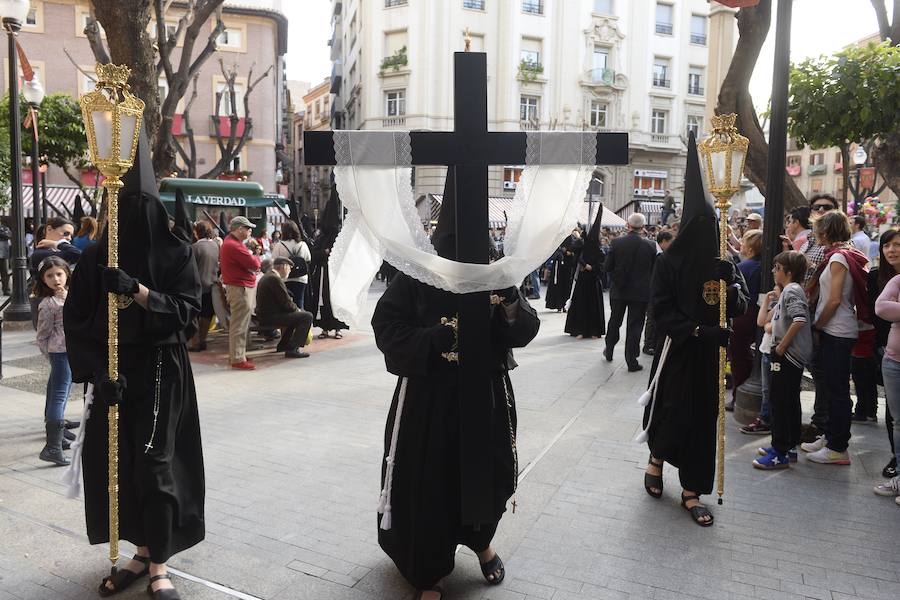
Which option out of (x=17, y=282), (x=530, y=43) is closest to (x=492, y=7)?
(x=530, y=43)

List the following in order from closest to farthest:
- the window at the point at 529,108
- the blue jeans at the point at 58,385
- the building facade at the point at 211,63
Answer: the blue jeans at the point at 58,385, the building facade at the point at 211,63, the window at the point at 529,108

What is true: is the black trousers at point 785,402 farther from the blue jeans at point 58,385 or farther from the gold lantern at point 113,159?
the blue jeans at point 58,385

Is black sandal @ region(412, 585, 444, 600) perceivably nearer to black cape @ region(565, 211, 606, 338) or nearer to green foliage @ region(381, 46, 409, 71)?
black cape @ region(565, 211, 606, 338)

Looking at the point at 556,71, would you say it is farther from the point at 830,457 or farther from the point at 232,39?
the point at 830,457

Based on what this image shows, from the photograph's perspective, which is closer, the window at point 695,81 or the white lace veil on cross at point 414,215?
the white lace veil on cross at point 414,215

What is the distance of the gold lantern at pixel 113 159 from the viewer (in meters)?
3.21

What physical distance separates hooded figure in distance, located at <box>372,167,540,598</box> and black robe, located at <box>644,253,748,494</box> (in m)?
1.50

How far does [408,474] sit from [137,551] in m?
1.48

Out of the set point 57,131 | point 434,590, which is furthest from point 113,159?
point 57,131

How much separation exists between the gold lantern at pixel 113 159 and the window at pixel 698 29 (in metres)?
45.6

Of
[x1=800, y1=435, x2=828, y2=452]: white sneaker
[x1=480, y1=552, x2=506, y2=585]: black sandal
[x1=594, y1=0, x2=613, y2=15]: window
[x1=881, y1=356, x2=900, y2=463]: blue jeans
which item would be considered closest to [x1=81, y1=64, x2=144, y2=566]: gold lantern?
[x1=480, y1=552, x2=506, y2=585]: black sandal

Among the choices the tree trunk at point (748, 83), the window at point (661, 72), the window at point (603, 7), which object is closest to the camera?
the tree trunk at point (748, 83)

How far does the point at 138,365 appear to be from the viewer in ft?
11.1

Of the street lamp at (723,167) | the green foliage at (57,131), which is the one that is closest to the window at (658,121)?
the green foliage at (57,131)
